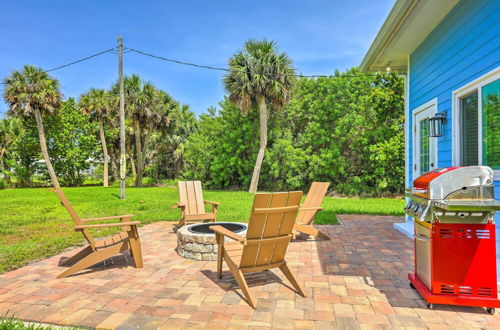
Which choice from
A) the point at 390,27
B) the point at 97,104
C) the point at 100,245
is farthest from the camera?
the point at 97,104

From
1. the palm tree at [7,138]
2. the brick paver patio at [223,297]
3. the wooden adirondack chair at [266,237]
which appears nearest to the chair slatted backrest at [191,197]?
the brick paver patio at [223,297]

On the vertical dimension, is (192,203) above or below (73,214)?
below

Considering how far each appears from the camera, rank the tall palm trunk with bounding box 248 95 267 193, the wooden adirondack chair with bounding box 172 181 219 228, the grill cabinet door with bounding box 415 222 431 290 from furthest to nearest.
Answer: the tall palm trunk with bounding box 248 95 267 193
the wooden adirondack chair with bounding box 172 181 219 228
the grill cabinet door with bounding box 415 222 431 290

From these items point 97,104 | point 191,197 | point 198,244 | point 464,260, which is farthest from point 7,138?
point 464,260

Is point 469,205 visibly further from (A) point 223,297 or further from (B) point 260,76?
(B) point 260,76

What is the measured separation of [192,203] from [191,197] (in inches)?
5.0

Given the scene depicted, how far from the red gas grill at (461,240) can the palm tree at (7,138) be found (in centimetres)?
2851

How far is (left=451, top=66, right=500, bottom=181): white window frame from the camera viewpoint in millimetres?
3776

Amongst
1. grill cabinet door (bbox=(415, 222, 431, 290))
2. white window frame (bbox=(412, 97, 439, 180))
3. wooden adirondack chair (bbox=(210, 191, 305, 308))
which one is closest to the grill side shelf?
grill cabinet door (bbox=(415, 222, 431, 290))

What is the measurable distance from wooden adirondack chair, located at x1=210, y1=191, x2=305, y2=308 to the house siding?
256 cm

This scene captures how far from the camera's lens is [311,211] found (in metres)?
5.71

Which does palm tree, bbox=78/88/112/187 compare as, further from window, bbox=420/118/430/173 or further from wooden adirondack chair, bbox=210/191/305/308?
wooden adirondack chair, bbox=210/191/305/308

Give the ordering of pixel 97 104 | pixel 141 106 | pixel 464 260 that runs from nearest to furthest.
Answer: pixel 464 260, pixel 141 106, pixel 97 104

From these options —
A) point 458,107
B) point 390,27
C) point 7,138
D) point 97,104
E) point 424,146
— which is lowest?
point 424,146
